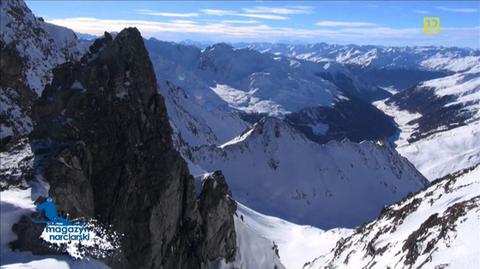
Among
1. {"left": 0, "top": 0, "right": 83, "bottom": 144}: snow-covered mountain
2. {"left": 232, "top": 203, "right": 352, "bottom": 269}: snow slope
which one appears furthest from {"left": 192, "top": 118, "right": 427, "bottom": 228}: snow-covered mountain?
{"left": 0, "top": 0, "right": 83, "bottom": 144}: snow-covered mountain

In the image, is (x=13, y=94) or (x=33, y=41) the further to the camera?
(x=33, y=41)

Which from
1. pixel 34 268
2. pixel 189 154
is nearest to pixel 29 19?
pixel 34 268

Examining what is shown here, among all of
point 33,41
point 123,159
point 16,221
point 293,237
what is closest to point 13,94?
point 33,41

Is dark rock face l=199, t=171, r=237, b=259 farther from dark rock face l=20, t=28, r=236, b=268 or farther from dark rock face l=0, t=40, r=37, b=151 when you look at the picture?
dark rock face l=0, t=40, r=37, b=151

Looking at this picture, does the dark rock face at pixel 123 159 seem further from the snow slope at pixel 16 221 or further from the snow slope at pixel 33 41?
the snow slope at pixel 33 41

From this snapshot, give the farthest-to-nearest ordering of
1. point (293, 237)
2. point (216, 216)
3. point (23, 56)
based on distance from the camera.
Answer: point (293, 237), point (23, 56), point (216, 216)

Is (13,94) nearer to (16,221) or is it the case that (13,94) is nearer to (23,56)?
(23,56)
